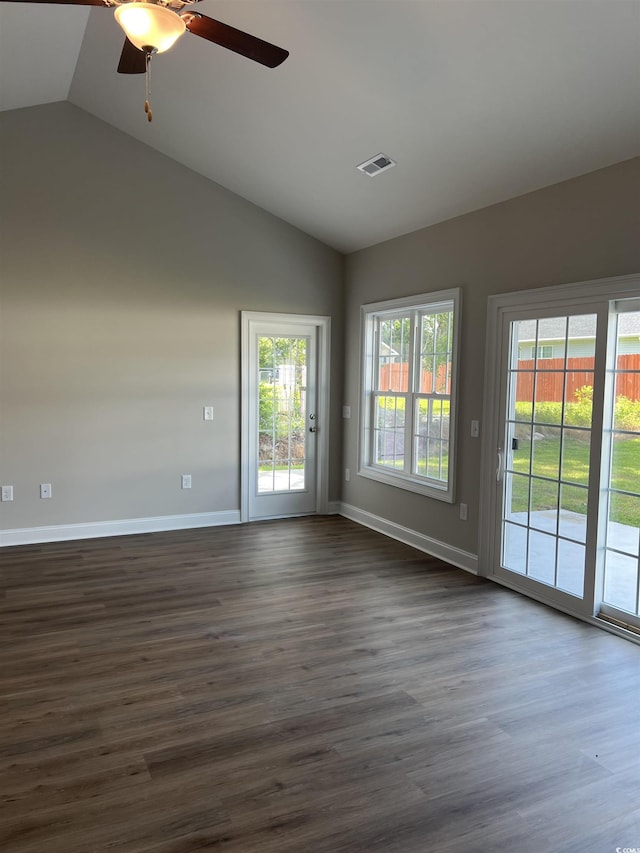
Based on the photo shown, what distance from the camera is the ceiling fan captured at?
210 cm

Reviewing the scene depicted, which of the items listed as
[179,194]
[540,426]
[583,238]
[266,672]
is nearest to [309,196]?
[179,194]

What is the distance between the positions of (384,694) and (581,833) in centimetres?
105

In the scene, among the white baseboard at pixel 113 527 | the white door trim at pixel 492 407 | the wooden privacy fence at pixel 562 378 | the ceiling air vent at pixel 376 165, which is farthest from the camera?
the white baseboard at pixel 113 527

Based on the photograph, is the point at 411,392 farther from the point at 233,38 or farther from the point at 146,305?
the point at 233,38

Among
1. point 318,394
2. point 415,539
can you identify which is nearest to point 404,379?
point 318,394

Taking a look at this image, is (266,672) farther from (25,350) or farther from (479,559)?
(25,350)

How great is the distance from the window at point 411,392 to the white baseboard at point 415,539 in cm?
40

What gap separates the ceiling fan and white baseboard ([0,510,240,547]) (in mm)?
4083

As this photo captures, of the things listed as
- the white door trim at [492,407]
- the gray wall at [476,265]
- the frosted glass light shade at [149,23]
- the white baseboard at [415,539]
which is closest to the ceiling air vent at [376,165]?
the gray wall at [476,265]

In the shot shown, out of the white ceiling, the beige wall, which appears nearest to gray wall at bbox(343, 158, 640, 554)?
the beige wall

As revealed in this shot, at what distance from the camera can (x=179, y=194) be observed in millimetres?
5699

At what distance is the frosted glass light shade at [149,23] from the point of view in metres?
2.09

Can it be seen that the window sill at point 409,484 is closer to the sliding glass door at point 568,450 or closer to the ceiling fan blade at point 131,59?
the sliding glass door at point 568,450

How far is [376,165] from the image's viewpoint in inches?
180
